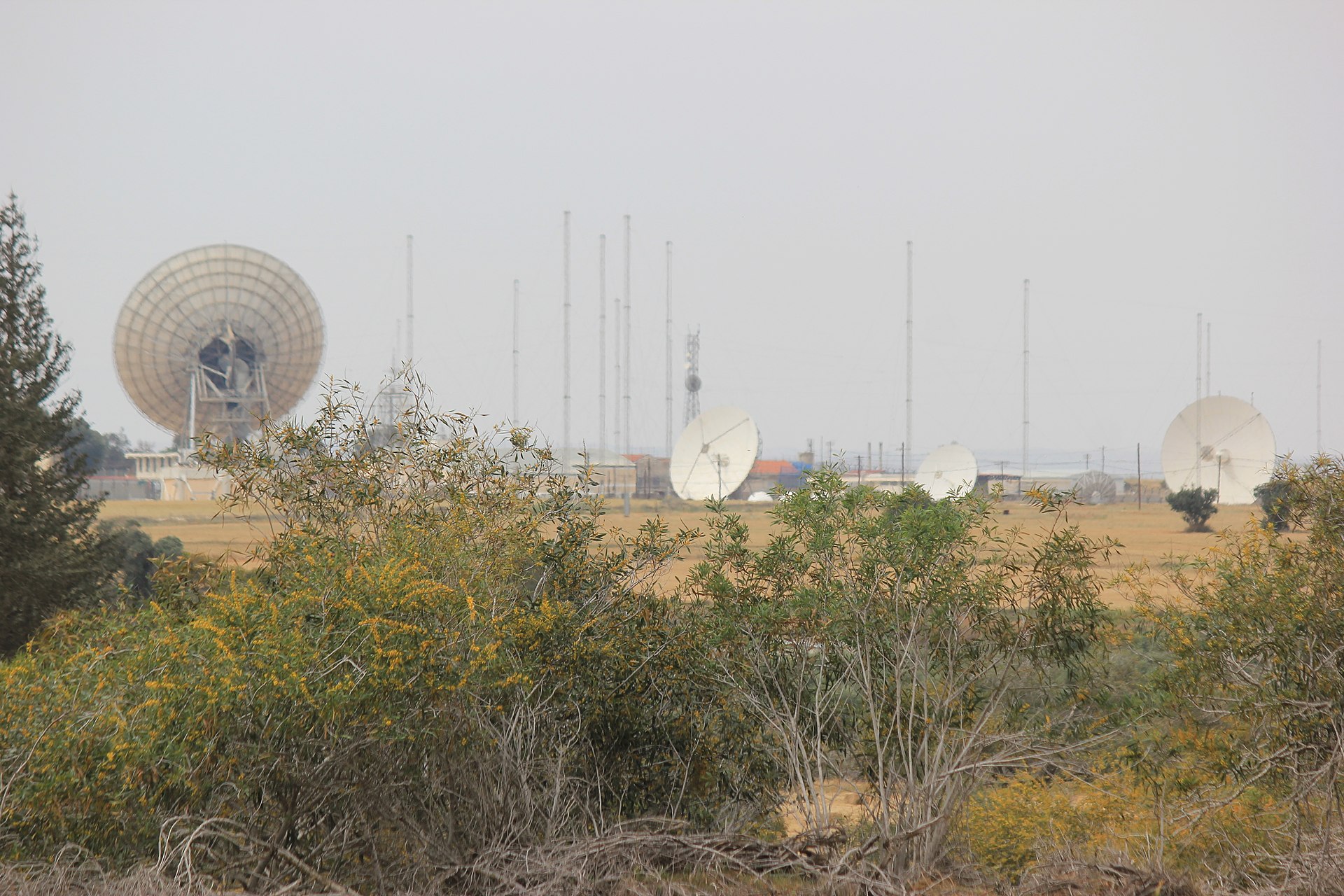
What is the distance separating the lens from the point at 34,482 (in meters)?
19.9

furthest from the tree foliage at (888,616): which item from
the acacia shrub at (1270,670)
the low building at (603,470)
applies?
the low building at (603,470)

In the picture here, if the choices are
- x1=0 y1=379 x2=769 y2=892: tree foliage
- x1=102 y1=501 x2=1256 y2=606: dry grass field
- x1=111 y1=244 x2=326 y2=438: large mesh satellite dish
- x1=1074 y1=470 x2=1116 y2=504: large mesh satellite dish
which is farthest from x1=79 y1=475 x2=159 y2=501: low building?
x1=0 y1=379 x2=769 y2=892: tree foliage

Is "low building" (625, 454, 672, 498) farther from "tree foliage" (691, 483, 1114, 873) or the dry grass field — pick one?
"tree foliage" (691, 483, 1114, 873)

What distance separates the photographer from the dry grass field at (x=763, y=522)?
145ft

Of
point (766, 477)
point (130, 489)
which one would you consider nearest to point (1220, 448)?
point (766, 477)

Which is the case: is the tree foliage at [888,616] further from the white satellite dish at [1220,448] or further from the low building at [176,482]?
the low building at [176,482]

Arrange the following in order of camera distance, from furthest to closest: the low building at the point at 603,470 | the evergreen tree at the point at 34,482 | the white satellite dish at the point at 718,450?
the white satellite dish at the point at 718,450
the evergreen tree at the point at 34,482
the low building at the point at 603,470

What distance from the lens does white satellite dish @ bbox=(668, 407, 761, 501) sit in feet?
176

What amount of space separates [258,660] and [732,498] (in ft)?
190

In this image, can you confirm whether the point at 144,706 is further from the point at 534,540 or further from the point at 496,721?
the point at 534,540

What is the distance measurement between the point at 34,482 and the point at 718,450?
3666cm

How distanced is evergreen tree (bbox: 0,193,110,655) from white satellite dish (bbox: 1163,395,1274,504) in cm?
4723

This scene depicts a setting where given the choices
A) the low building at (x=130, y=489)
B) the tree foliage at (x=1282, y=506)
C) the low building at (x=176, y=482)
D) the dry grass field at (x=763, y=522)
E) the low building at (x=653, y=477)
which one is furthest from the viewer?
the low building at (x=130, y=489)

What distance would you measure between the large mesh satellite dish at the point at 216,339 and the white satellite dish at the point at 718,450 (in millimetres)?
19198
